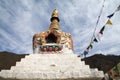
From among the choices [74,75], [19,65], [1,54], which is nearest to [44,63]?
[19,65]

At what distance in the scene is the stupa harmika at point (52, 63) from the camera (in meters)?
11.9

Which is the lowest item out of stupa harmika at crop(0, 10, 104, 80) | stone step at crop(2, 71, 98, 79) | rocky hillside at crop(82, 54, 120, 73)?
stone step at crop(2, 71, 98, 79)

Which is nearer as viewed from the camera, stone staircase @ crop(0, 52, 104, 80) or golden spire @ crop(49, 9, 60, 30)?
stone staircase @ crop(0, 52, 104, 80)

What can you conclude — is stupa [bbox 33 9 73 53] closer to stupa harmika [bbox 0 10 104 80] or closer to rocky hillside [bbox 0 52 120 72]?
stupa harmika [bbox 0 10 104 80]

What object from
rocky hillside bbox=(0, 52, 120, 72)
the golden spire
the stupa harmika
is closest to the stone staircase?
the stupa harmika

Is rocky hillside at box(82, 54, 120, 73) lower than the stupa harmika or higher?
higher

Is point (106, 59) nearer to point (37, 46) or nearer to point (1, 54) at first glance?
point (1, 54)

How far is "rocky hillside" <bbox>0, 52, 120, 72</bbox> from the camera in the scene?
43.1 metres

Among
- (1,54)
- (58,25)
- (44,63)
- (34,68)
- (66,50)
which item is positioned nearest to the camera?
(34,68)

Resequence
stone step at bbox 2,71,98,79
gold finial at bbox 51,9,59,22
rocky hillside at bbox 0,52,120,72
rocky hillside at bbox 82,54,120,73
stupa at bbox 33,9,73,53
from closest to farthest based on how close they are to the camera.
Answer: stone step at bbox 2,71,98,79
stupa at bbox 33,9,73,53
gold finial at bbox 51,9,59,22
rocky hillside at bbox 0,52,120,72
rocky hillside at bbox 82,54,120,73

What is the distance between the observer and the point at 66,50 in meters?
16.3

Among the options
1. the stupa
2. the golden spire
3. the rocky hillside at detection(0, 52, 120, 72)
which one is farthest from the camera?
the rocky hillside at detection(0, 52, 120, 72)

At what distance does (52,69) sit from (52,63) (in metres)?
0.95

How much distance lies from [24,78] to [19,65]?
1.66m
